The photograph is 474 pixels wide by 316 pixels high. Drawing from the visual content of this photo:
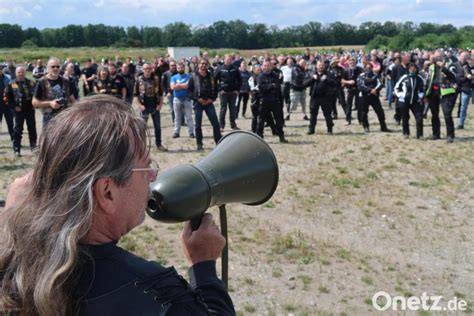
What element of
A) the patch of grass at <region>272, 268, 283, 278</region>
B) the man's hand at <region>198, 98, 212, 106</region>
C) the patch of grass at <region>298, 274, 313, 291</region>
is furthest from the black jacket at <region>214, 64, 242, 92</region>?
the patch of grass at <region>298, 274, 313, 291</region>

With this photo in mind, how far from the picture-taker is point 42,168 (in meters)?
1.50

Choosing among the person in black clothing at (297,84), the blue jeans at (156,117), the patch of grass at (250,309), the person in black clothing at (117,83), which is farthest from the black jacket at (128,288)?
the person in black clothing at (297,84)

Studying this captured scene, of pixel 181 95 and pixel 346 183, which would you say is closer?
pixel 346 183

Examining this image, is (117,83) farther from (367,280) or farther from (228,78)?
(367,280)

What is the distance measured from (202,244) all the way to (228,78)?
12600mm

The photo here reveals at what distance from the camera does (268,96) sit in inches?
512

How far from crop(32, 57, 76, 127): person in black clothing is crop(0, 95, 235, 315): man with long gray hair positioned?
8.37 meters

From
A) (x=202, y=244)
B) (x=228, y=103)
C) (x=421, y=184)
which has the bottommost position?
(x=421, y=184)

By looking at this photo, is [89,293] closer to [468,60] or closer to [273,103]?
[273,103]

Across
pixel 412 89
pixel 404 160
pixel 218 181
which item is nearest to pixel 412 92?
pixel 412 89

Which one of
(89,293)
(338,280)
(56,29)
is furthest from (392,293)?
(56,29)

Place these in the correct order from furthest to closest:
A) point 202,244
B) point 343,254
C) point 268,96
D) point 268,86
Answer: point 268,96 < point 268,86 < point 343,254 < point 202,244

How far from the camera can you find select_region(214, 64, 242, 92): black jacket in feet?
46.6

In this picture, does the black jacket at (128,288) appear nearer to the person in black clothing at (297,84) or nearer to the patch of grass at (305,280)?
the patch of grass at (305,280)
